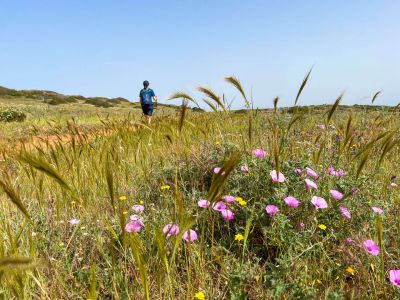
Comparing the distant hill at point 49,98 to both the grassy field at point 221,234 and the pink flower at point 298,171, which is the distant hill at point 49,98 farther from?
the pink flower at point 298,171

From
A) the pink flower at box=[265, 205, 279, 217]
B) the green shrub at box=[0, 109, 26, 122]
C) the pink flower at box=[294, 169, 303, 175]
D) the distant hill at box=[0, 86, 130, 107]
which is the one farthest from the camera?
the distant hill at box=[0, 86, 130, 107]

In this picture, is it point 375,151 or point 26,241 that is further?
point 375,151

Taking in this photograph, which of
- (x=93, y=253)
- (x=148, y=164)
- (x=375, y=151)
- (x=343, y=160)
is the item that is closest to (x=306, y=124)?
(x=375, y=151)

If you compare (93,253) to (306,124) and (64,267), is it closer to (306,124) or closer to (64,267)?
(64,267)

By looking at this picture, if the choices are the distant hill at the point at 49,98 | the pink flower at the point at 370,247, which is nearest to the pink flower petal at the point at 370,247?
the pink flower at the point at 370,247

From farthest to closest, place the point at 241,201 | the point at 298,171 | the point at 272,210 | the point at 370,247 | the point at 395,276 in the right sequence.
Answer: the point at 298,171 → the point at 241,201 → the point at 272,210 → the point at 370,247 → the point at 395,276

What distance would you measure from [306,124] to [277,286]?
4.03m

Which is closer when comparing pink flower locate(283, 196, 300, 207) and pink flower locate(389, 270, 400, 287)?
pink flower locate(389, 270, 400, 287)

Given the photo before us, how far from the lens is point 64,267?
1.52 m

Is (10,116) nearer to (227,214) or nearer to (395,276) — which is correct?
(227,214)

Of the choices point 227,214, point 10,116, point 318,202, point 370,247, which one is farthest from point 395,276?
point 10,116

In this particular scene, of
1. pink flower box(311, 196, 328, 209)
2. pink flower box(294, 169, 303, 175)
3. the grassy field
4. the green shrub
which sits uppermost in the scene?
pink flower box(294, 169, 303, 175)

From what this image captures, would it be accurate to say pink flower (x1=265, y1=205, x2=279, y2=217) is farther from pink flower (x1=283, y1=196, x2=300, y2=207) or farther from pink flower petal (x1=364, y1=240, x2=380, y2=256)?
pink flower petal (x1=364, y1=240, x2=380, y2=256)

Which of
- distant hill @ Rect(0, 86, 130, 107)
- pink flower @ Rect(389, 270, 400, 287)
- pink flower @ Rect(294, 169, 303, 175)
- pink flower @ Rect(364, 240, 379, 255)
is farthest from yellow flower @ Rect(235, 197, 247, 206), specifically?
distant hill @ Rect(0, 86, 130, 107)
